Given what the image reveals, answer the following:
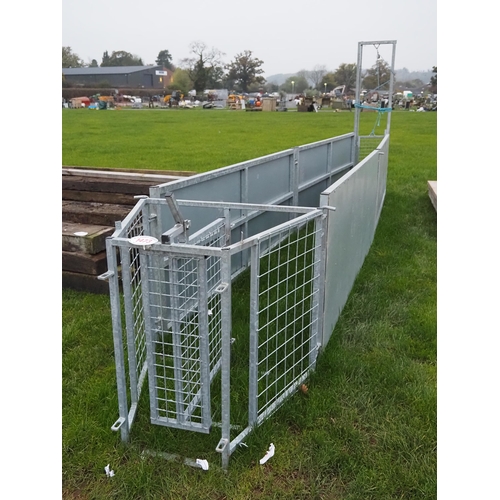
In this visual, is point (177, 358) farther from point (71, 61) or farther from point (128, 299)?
point (71, 61)

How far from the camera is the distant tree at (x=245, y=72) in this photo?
293 feet

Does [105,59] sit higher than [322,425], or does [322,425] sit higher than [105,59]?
[105,59]

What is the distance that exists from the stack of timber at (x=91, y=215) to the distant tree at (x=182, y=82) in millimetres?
72457

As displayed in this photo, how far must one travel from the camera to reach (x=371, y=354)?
392cm

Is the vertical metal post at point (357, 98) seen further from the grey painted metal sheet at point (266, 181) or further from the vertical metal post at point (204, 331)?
the vertical metal post at point (204, 331)

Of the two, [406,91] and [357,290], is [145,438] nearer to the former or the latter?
[357,290]

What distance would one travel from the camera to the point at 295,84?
88.0m

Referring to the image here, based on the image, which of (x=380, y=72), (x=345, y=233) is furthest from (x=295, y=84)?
(x=345, y=233)

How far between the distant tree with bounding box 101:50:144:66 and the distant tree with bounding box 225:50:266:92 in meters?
18.9

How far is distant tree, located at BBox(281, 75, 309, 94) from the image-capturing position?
87.2 metres

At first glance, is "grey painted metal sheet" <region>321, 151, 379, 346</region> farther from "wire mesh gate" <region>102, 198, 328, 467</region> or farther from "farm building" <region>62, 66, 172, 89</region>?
"farm building" <region>62, 66, 172, 89</region>

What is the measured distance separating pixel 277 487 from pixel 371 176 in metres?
3.96

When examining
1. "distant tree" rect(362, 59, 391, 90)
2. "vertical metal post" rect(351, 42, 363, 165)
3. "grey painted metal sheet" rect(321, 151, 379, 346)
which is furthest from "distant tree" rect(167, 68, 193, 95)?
"grey painted metal sheet" rect(321, 151, 379, 346)

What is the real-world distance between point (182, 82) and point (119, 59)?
23438mm
